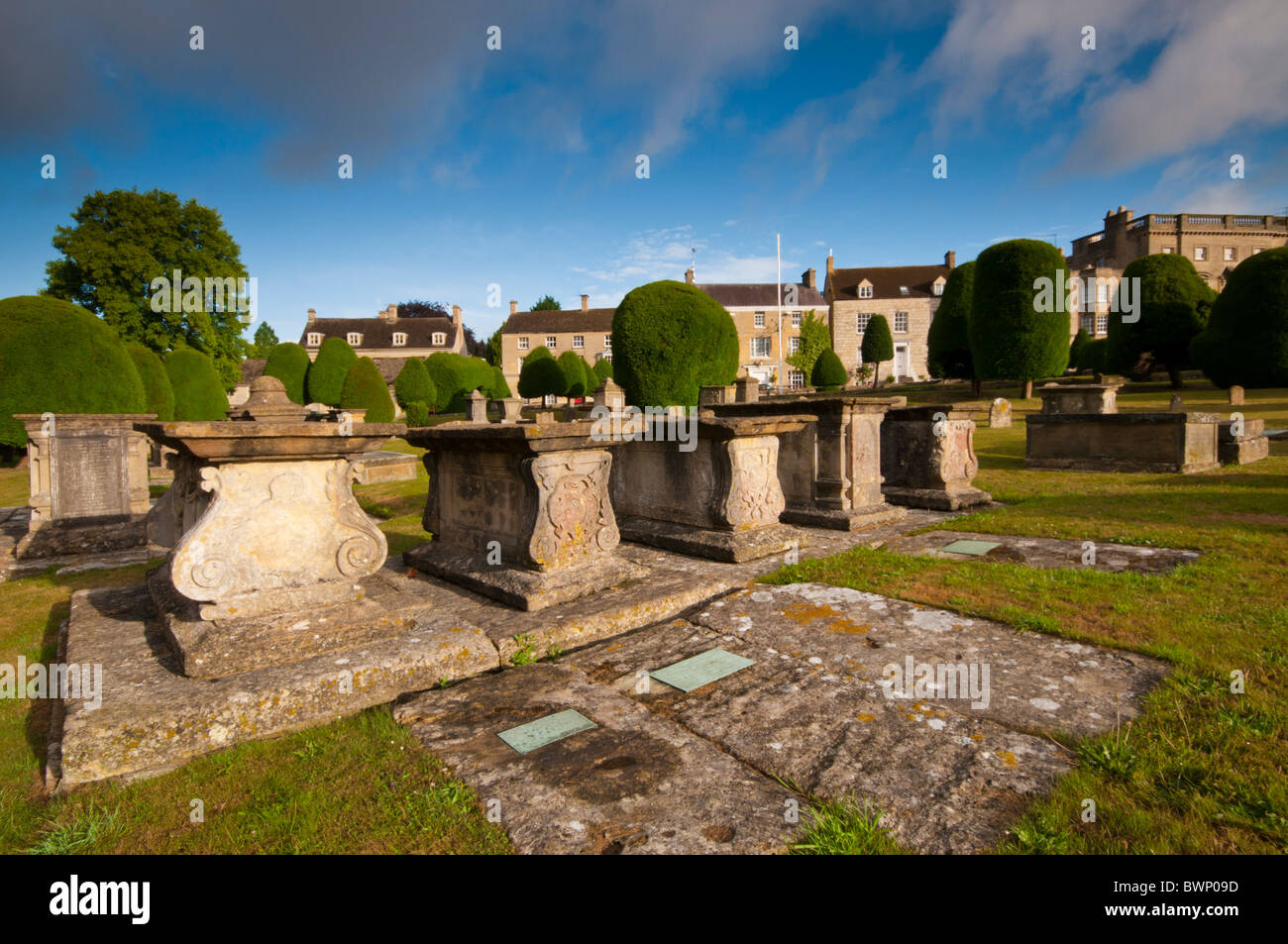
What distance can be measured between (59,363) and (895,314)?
46.5 meters

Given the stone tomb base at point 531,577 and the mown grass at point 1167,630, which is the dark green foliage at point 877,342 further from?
the stone tomb base at point 531,577

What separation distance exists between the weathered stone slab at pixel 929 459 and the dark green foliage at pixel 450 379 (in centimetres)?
3113

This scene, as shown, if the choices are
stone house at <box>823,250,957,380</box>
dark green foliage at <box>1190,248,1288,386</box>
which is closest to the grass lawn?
dark green foliage at <box>1190,248,1288,386</box>

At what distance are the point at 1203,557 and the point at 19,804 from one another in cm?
754

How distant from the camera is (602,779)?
244 cm

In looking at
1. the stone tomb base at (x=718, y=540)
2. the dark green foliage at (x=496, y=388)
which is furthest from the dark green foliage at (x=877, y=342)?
the stone tomb base at (x=718, y=540)

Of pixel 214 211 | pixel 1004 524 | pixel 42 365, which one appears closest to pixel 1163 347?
pixel 1004 524

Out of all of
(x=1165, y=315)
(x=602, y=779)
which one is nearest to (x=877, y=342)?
(x=1165, y=315)

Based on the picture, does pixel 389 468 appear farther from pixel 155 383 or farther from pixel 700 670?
pixel 700 670

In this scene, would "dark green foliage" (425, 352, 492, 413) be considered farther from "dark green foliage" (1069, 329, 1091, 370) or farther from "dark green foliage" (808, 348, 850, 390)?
"dark green foliage" (1069, 329, 1091, 370)

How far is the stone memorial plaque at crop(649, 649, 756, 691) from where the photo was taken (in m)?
3.35

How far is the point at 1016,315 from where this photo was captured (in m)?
24.3

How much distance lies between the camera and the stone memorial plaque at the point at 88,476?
26.6 ft
